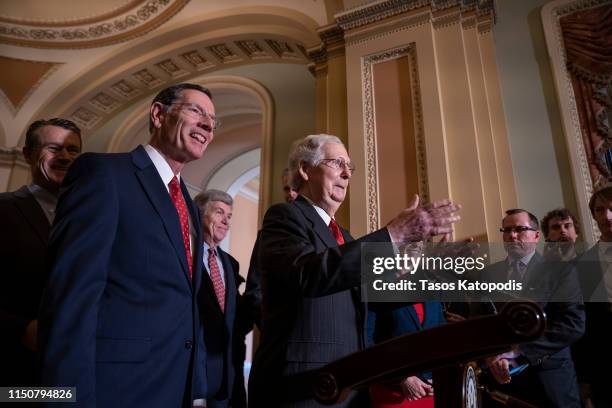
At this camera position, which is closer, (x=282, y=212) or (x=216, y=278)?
(x=282, y=212)

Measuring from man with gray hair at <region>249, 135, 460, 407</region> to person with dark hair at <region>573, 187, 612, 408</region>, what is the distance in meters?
1.10

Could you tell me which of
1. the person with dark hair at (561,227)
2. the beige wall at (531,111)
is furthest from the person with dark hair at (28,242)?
the beige wall at (531,111)

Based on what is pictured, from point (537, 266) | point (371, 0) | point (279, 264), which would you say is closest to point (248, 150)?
point (371, 0)

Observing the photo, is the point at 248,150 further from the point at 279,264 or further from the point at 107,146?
the point at 279,264

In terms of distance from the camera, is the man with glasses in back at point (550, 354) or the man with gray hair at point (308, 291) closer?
the man with gray hair at point (308, 291)

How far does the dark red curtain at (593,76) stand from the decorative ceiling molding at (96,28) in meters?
4.74

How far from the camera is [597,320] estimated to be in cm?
203

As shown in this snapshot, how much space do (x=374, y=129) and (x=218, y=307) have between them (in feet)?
7.62

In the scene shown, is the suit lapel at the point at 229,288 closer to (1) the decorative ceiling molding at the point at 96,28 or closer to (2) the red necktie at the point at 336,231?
(2) the red necktie at the point at 336,231

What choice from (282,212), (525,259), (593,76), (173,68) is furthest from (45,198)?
(173,68)

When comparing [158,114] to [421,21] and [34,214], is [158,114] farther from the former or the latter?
[421,21]

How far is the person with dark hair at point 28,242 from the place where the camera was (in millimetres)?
1316

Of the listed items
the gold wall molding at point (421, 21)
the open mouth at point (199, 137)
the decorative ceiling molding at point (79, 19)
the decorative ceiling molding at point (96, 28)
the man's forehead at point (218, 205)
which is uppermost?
the decorative ceiling molding at point (79, 19)

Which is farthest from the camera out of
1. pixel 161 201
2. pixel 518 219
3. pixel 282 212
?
pixel 518 219
